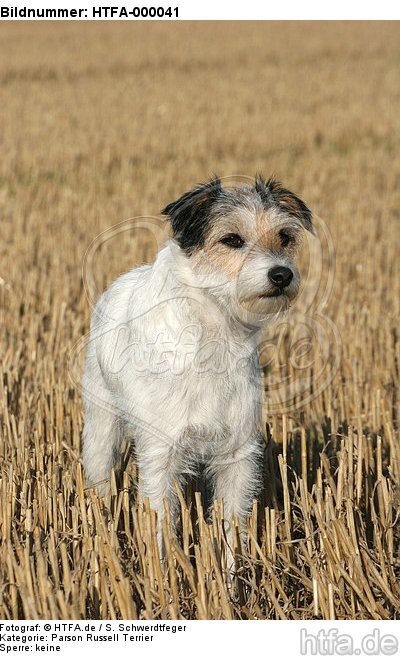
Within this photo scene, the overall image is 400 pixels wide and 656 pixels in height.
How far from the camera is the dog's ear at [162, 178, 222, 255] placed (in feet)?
12.4

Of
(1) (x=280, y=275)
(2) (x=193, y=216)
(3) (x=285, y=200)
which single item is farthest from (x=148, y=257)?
(1) (x=280, y=275)

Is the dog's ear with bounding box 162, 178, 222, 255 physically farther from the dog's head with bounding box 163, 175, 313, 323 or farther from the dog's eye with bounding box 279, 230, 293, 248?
the dog's eye with bounding box 279, 230, 293, 248

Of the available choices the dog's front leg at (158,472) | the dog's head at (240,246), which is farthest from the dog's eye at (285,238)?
the dog's front leg at (158,472)

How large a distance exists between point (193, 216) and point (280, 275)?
1.63 feet

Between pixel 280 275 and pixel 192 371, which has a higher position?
pixel 280 275

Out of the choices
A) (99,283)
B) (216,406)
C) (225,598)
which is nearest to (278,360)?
(99,283)

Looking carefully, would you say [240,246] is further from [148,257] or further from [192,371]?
[148,257]

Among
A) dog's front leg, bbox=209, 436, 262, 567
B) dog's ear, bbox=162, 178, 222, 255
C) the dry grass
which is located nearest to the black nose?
dog's ear, bbox=162, 178, 222, 255

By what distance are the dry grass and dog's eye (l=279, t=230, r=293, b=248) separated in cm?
104

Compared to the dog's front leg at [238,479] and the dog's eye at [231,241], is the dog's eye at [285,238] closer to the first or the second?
the dog's eye at [231,241]

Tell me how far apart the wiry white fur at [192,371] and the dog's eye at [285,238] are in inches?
4.2

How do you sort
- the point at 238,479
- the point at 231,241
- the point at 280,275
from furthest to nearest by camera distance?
the point at 238,479
the point at 231,241
the point at 280,275

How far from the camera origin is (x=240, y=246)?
3748 mm
